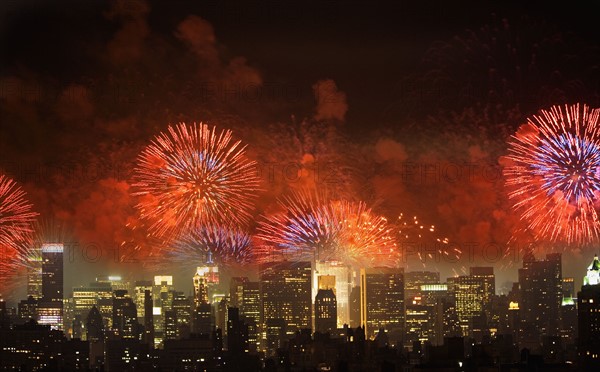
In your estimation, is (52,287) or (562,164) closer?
(562,164)

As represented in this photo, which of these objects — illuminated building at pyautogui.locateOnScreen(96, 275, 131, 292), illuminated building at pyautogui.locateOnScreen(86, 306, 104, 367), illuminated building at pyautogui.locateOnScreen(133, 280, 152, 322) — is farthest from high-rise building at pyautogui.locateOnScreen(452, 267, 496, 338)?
illuminated building at pyautogui.locateOnScreen(86, 306, 104, 367)

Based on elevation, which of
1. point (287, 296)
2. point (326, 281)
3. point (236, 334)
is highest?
point (326, 281)

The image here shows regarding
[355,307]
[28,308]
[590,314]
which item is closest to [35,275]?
[28,308]

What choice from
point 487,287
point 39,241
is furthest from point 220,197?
point 487,287

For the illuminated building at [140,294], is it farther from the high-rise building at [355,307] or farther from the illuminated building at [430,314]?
the illuminated building at [430,314]

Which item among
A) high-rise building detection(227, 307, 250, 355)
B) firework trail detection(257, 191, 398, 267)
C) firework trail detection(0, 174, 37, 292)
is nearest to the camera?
firework trail detection(0, 174, 37, 292)

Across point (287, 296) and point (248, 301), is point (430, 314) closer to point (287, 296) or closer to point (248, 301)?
point (287, 296)

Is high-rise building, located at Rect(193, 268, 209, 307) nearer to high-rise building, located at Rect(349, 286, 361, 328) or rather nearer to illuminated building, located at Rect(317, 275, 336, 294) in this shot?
illuminated building, located at Rect(317, 275, 336, 294)
